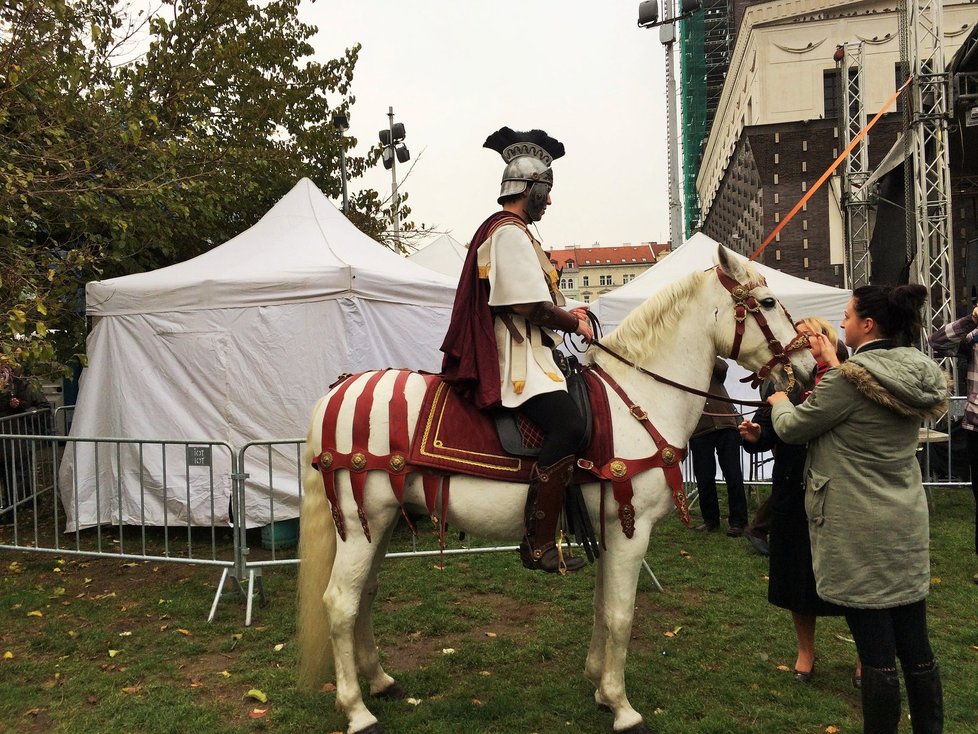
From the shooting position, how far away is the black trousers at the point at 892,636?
2605 millimetres

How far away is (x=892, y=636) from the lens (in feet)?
8.60

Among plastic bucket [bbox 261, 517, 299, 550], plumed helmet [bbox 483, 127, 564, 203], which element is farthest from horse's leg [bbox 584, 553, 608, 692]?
plastic bucket [bbox 261, 517, 299, 550]

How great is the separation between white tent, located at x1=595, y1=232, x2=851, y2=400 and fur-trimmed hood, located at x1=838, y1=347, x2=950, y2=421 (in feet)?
19.1

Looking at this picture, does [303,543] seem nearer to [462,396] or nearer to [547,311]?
[462,396]

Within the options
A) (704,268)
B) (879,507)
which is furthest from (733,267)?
(704,268)

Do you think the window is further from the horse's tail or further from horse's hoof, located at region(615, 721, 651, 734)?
the horse's tail

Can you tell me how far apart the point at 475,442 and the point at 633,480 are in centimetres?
73

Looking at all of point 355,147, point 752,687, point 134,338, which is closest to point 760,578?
point 752,687

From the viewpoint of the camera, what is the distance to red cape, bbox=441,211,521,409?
10.0 feet

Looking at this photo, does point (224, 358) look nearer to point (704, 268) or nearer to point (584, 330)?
point (584, 330)

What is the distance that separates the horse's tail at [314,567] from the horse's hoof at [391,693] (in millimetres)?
360

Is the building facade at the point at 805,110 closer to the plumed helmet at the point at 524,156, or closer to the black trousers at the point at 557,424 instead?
the plumed helmet at the point at 524,156

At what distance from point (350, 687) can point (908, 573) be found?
2.42 m

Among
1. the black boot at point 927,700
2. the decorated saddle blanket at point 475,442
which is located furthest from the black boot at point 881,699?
the decorated saddle blanket at point 475,442
